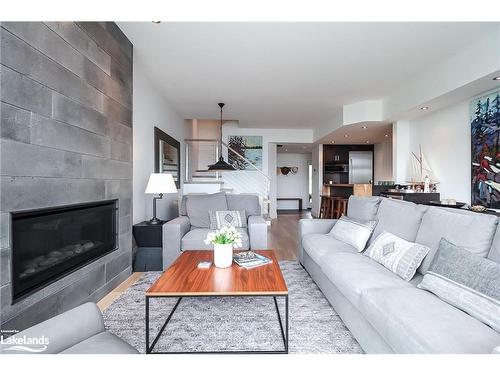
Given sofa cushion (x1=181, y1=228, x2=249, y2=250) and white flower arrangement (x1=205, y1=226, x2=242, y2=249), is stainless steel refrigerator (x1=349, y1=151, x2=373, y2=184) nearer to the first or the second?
sofa cushion (x1=181, y1=228, x2=249, y2=250)

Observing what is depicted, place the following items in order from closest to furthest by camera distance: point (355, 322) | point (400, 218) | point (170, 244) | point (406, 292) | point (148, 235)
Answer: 1. point (406, 292)
2. point (355, 322)
3. point (400, 218)
4. point (170, 244)
5. point (148, 235)

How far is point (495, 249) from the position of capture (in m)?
1.45

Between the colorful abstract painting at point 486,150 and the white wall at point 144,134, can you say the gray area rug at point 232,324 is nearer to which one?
the white wall at point 144,134

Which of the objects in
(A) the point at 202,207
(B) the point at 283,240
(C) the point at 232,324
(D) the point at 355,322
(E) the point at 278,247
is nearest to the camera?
(D) the point at 355,322

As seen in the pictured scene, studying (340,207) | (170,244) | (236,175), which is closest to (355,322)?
(170,244)

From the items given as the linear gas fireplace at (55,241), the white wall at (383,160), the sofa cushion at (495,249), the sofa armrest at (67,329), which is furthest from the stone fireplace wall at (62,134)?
the white wall at (383,160)

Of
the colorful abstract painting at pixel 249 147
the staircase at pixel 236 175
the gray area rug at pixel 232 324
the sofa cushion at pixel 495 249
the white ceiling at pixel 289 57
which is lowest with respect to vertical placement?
the gray area rug at pixel 232 324

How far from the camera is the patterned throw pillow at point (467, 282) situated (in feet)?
3.84

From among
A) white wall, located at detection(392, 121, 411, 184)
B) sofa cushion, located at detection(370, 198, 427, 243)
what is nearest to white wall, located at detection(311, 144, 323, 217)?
white wall, located at detection(392, 121, 411, 184)

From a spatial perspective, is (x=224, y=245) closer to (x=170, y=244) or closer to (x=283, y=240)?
(x=170, y=244)

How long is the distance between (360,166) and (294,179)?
278 cm

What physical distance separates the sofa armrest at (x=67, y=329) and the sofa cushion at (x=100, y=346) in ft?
0.09
